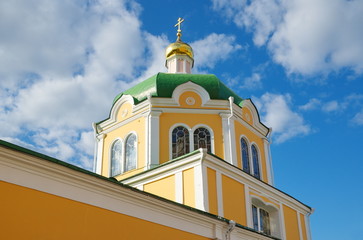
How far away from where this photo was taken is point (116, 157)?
16641 mm

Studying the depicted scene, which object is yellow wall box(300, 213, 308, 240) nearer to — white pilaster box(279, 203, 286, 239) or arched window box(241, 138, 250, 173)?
white pilaster box(279, 203, 286, 239)

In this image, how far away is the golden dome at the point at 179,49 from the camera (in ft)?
68.1

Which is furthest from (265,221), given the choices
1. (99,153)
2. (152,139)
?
(99,153)

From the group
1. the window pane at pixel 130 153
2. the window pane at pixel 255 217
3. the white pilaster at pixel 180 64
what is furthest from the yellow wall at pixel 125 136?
the white pilaster at pixel 180 64

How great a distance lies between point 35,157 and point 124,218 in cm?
222

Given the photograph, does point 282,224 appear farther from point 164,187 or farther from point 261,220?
point 164,187

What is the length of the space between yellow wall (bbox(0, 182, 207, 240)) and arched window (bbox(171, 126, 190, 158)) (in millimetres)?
6684

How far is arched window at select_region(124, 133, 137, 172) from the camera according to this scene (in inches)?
626

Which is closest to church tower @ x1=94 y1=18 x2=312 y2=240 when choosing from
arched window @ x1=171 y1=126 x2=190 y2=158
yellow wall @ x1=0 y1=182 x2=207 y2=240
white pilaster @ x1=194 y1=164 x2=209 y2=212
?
arched window @ x1=171 y1=126 x2=190 y2=158

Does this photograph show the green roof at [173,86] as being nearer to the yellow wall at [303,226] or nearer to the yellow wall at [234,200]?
the yellow wall at [234,200]

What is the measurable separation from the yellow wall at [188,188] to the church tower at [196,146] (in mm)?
37

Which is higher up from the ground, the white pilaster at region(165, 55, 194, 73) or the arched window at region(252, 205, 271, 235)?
the white pilaster at region(165, 55, 194, 73)

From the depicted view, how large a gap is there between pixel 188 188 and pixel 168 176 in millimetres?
924

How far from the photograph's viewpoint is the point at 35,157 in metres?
7.17
